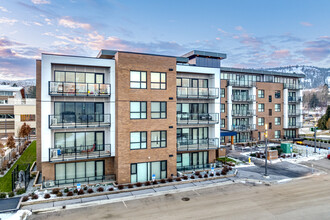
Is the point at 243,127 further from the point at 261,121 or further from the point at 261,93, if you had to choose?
the point at 261,93

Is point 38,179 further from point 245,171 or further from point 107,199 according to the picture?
point 245,171

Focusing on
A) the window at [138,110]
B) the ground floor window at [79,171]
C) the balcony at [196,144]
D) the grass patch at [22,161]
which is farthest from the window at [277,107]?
the grass patch at [22,161]

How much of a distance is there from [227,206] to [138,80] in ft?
42.0

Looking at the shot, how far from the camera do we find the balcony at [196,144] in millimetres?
24319

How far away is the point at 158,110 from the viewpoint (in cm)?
2170

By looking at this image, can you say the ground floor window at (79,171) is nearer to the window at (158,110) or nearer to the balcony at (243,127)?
the window at (158,110)

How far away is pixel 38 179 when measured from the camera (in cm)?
2112

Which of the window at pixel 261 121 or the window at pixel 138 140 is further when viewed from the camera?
the window at pixel 261 121

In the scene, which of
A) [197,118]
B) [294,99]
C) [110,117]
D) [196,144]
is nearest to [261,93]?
[294,99]

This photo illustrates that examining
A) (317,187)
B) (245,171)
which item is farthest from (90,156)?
(317,187)

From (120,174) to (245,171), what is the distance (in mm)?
13935

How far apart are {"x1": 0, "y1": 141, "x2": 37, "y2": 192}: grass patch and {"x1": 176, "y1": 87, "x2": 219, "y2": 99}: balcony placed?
17.9 metres

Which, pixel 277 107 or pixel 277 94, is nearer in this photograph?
pixel 277 94

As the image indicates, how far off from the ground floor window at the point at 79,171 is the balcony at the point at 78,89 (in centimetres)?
Answer: 636
